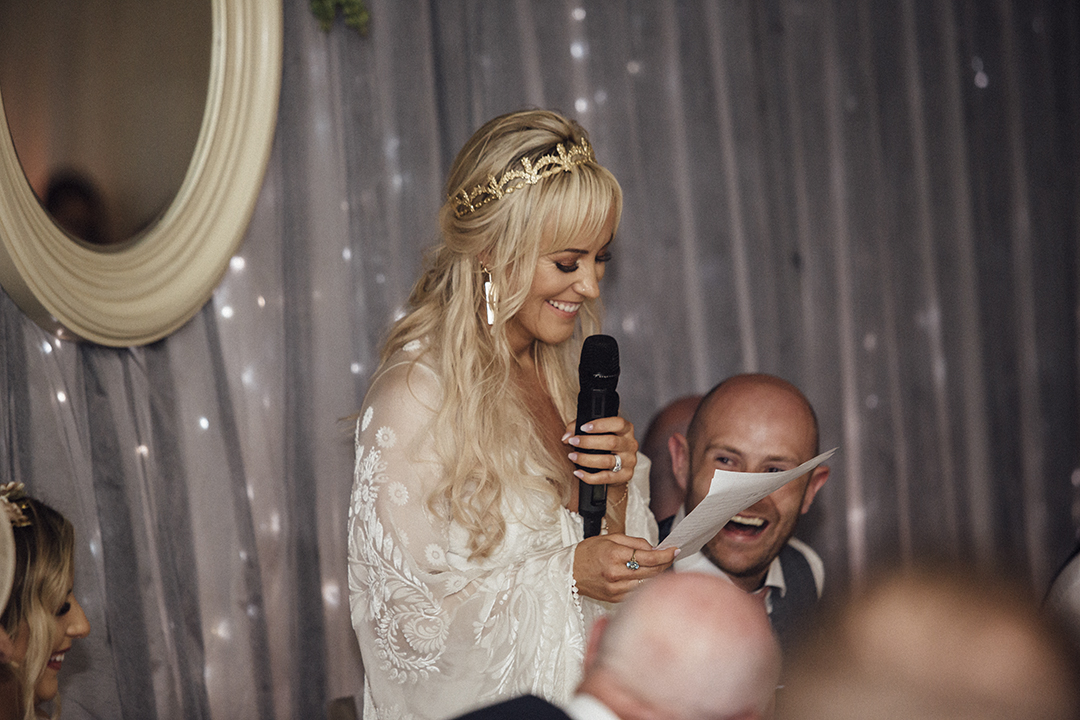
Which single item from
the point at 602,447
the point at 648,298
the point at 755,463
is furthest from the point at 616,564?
the point at 648,298

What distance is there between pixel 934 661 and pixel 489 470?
1.05m

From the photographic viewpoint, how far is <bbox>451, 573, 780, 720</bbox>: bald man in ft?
2.58

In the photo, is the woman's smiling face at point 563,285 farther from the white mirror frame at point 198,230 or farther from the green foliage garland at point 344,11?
the green foliage garland at point 344,11

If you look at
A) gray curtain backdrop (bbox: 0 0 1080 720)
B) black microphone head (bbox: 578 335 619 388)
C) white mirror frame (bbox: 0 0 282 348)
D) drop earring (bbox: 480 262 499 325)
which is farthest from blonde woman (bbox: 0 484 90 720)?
black microphone head (bbox: 578 335 619 388)

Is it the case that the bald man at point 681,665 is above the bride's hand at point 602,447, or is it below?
below

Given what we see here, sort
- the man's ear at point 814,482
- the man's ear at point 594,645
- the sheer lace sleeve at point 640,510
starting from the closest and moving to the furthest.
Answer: the man's ear at point 594,645 < the sheer lace sleeve at point 640,510 < the man's ear at point 814,482

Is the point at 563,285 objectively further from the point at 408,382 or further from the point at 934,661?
the point at 934,661

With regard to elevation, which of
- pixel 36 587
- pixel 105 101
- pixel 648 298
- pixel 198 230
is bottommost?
pixel 36 587

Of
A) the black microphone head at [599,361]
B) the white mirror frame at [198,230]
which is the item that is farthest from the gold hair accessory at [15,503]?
the black microphone head at [599,361]

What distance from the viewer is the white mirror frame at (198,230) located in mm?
1833

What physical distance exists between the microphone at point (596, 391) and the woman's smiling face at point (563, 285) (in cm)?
24

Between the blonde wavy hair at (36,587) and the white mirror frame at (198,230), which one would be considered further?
the white mirror frame at (198,230)

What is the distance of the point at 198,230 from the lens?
2.14 meters

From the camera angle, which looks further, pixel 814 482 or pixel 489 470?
pixel 814 482
